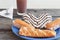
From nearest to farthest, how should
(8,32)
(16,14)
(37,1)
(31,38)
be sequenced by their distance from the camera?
(31,38), (8,32), (16,14), (37,1)

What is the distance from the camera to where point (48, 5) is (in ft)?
4.75

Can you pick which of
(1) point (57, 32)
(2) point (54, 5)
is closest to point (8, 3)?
(2) point (54, 5)

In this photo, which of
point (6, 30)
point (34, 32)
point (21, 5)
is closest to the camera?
point (34, 32)

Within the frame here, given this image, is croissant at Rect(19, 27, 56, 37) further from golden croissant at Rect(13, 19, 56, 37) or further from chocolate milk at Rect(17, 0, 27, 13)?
chocolate milk at Rect(17, 0, 27, 13)

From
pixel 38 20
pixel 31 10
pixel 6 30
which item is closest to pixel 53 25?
pixel 38 20

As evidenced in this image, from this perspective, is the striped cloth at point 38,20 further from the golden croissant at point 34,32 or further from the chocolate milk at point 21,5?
the chocolate milk at point 21,5

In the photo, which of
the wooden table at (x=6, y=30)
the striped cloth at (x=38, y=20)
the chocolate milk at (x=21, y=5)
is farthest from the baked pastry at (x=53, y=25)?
the chocolate milk at (x=21, y=5)

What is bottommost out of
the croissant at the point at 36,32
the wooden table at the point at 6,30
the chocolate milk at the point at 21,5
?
the wooden table at the point at 6,30

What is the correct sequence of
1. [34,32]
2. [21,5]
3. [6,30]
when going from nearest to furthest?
[34,32] → [6,30] → [21,5]

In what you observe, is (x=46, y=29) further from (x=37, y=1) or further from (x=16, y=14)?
(x=37, y=1)

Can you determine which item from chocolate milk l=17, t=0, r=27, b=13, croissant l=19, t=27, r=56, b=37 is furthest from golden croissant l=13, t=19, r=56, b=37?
chocolate milk l=17, t=0, r=27, b=13

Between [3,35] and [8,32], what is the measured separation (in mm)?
40

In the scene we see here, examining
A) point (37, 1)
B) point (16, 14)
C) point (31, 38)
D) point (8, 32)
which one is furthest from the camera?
point (37, 1)

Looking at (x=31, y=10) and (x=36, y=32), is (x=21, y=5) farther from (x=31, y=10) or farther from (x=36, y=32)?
(x=36, y=32)
